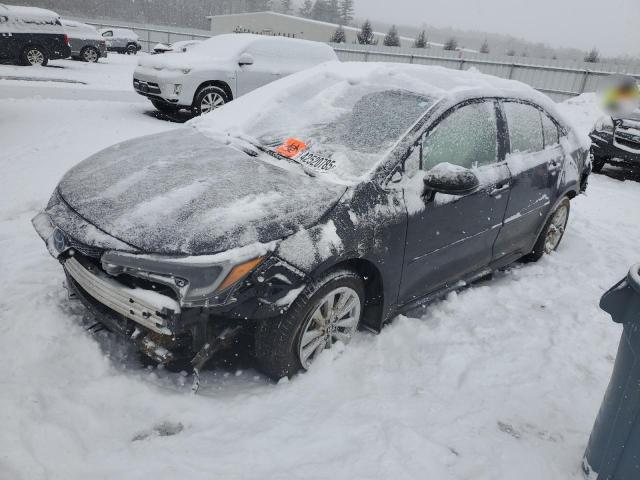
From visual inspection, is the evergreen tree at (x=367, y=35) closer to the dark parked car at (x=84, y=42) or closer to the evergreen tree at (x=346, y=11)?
the dark parked car at (x=84, y=42)

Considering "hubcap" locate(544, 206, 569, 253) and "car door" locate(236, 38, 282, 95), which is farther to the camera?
"car door" locate(236, 38, 282, 95)

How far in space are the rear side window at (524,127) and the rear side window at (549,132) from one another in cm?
9

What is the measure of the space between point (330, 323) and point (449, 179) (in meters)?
1.09

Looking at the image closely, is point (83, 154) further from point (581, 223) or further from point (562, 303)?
point (581, 223)

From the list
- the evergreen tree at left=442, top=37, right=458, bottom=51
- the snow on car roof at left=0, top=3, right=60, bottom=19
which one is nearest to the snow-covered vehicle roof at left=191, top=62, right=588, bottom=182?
the snow on car roof at left=0, top=3, right=60, bottom=19

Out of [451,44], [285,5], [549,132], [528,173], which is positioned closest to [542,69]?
[549,132]

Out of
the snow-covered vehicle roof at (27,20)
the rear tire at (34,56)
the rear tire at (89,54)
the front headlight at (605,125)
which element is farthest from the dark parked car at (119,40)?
the front headlight at (605,125)

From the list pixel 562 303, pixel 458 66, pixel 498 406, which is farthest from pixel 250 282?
pixel 458 66

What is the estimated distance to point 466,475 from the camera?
2.29 metres

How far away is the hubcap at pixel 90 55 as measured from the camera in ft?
61.5

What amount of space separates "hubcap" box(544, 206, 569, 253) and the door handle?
4.19ft

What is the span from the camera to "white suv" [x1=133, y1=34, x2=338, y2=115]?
8711 mm

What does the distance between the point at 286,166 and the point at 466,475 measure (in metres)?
1.95

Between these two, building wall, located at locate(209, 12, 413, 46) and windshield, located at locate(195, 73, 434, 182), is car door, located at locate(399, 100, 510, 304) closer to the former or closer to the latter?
windshield, located at locate(195, 73, 434, 182)
